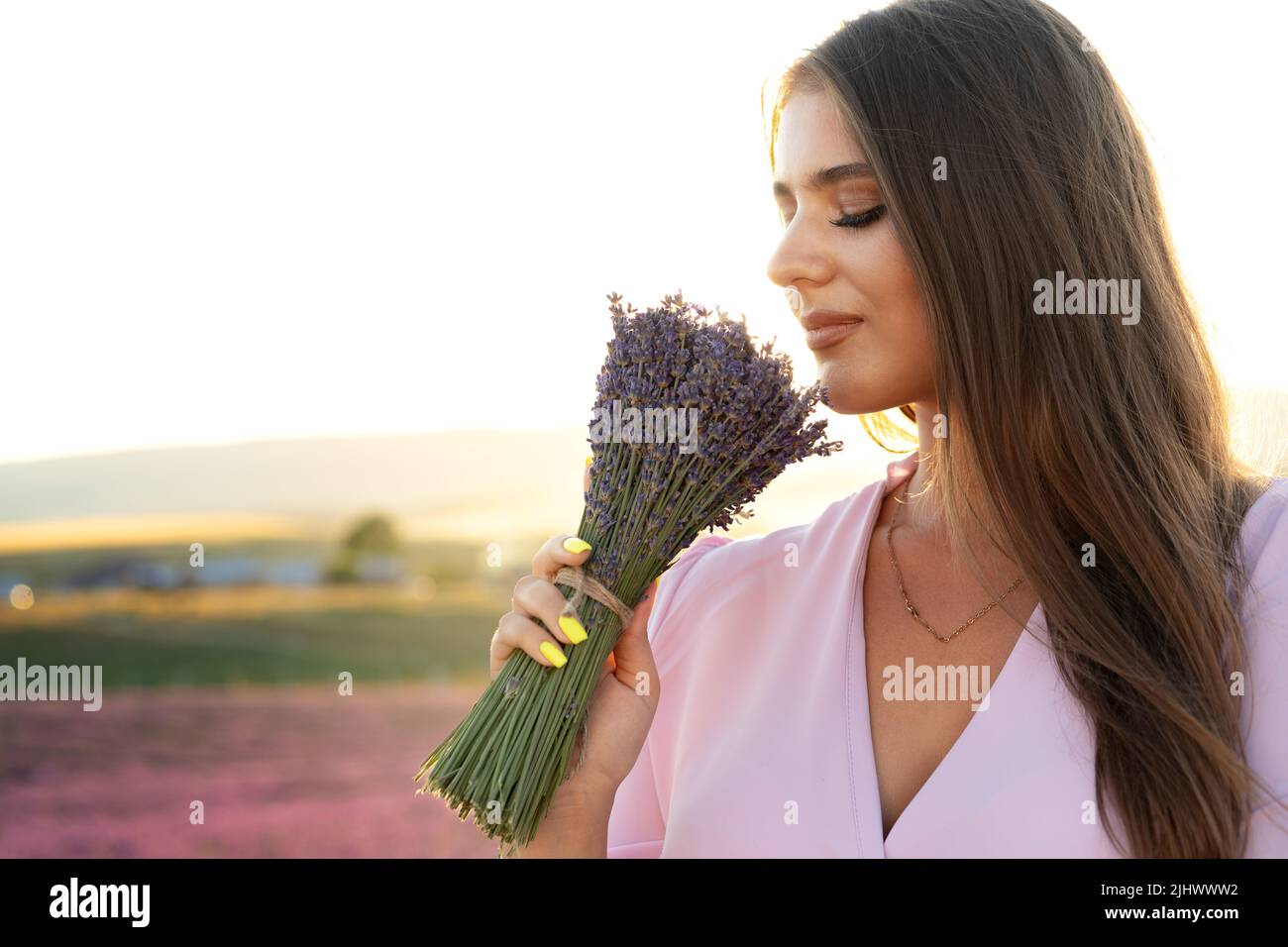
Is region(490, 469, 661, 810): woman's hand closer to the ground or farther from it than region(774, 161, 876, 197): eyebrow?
closer to the ground

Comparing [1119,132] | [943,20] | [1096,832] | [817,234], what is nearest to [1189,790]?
[1096,832]

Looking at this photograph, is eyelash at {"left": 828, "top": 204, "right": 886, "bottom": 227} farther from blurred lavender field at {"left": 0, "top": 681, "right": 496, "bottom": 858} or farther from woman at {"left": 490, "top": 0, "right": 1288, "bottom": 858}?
blurred lavender field at {"left": 0, "top": 681, "right": 496, "bottom": 858}

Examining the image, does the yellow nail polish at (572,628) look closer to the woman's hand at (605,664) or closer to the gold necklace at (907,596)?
the woman's hand at (605,664)

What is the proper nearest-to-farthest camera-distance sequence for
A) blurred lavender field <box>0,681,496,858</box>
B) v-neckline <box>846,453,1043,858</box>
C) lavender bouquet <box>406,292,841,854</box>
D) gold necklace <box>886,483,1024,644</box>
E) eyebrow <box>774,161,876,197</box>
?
1. lavender bouquet <box>406,292,841,854</box>
2. v-neckline <box>846,453,1043,858</box>
3. eyebrow <box>774,161,876,197</box>
4. gold necklace <box>886,483,1024,644</box>
5. blurred lavender field <box>0,681,496,858</box>

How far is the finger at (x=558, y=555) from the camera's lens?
1532 mm

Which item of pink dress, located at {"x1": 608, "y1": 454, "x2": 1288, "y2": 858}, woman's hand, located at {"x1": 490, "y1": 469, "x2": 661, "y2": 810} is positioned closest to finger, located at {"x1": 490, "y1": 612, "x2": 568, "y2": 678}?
woman's hand, located at {"x1": 490, "y1": 469, "x2": 661, "y2": 810}

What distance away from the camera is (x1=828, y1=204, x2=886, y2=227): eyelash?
1776 millimetres

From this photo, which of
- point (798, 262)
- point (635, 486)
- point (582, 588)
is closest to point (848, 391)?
point (798, 262)

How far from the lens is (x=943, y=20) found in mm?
1856

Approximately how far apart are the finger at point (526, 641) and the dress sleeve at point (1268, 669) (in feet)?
3.22

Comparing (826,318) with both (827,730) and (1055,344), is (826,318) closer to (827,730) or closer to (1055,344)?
(1055,344)

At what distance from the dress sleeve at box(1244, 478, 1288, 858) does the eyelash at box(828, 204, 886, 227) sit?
76 centimetres

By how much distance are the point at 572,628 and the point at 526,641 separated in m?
0.07
